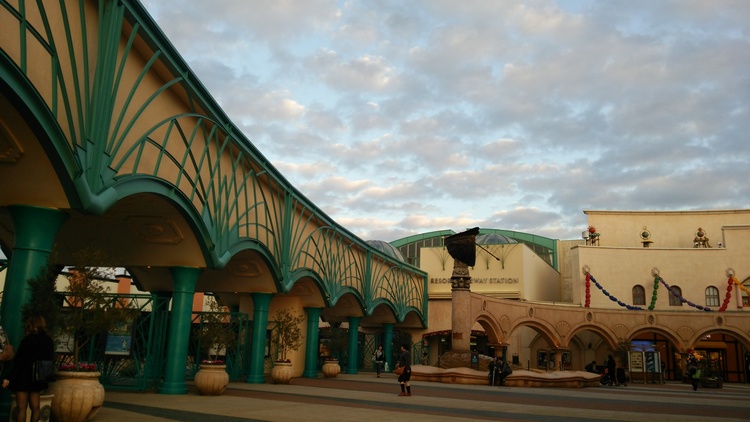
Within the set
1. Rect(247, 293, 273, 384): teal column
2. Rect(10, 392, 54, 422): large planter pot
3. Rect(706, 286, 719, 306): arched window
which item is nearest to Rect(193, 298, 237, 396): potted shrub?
Rect(247, 293, 273, 384): teal column

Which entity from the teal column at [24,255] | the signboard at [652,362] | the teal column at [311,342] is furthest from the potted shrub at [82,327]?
the signboard at [652,362]

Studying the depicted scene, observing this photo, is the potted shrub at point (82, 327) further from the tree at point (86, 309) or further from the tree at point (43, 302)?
the tree at point (43, 302)

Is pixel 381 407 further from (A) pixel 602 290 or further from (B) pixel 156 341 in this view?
(A) pixel 602 290

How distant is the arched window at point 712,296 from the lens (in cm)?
4688

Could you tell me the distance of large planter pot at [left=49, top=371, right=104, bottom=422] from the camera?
33.3ft

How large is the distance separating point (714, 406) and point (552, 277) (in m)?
39.4

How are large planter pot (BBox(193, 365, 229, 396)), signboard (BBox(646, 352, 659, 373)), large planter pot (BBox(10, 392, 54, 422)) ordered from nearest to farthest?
large planter pot (BBox(10, 392, 54, 422)) → large planter pot (BBox(193, 365, 229, 396)) → signboard (BBox(646, 352, 659, 373))

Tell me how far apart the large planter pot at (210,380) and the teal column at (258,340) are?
614cm

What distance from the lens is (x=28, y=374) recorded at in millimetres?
8688

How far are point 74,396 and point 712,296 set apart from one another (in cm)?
4816

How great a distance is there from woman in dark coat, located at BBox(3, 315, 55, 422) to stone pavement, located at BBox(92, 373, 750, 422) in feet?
6.91

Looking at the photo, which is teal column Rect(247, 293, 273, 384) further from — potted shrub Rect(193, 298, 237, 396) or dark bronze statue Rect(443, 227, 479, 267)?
dark bronze statue Rect(443, 227, 479, 267)

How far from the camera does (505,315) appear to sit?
135ft

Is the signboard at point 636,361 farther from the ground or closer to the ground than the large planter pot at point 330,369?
farther from the ground
